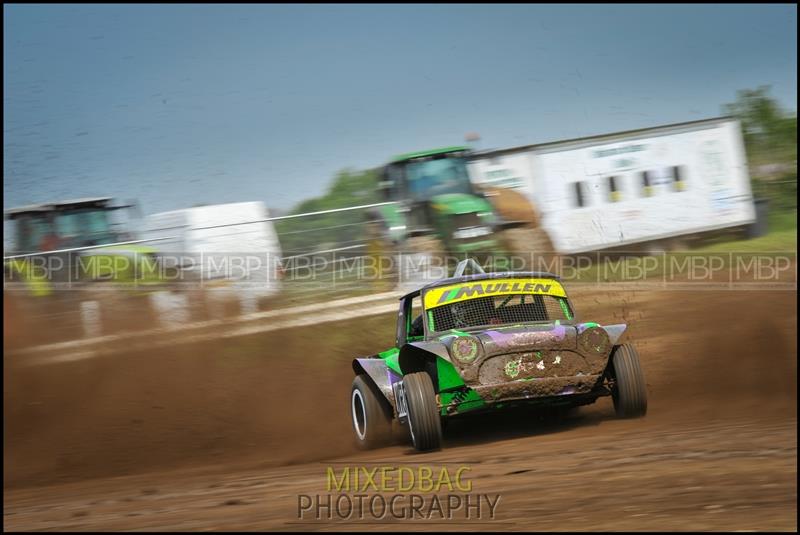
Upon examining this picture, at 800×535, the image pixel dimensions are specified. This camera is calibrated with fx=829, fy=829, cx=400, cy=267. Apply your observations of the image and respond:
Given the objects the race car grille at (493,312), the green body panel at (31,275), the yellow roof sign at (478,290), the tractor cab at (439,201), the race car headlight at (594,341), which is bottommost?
the race car headlight at (594,341)

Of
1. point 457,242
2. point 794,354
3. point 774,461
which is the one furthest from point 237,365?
point 774,461

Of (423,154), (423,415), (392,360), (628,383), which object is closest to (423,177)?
(423,154)

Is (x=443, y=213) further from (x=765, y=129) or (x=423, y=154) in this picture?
(x=765, y=129)

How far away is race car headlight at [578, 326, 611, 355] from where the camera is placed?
238 inches

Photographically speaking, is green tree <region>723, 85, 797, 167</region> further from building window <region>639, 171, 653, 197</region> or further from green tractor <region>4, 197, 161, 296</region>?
green tractor <region>4, 197, 161, 296</region>

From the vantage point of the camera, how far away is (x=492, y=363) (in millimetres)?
5906

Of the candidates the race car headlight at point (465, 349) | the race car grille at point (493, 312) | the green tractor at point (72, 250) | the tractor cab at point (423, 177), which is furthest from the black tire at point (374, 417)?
the tractor cab at point (423, 177)

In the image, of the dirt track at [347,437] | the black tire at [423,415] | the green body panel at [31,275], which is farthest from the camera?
the green body panel at [31,275]

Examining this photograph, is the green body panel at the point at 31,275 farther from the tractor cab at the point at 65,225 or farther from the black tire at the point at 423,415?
the black tire at the point at 423,415

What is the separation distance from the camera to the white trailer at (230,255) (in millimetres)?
12602

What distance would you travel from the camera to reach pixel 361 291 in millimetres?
12648

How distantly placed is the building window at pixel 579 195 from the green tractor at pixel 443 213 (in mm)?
1079

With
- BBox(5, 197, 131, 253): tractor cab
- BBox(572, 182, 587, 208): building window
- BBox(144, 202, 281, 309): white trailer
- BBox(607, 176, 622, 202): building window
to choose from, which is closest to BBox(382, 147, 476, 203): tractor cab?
BBox(572, 182, 587, 208): building window

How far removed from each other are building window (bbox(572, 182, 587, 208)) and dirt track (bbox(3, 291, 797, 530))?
11.1 feet
